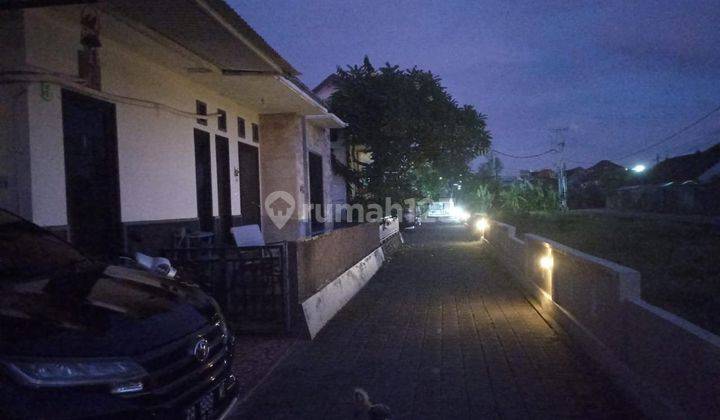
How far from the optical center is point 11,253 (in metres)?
4.30

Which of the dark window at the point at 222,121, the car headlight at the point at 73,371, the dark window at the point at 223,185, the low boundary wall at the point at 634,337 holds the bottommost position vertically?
the low boundary wall at the point at 634,337

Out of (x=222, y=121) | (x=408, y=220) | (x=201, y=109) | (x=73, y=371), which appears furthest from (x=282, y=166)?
(x=408, y=220)

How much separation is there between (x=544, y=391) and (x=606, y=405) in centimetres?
57

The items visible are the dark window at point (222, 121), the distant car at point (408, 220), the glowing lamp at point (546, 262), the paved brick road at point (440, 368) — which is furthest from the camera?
the distant car at point (408, 220)

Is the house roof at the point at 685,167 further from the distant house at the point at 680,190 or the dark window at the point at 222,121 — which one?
the dark window at the point at 222,121

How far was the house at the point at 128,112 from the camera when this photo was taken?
268 inches

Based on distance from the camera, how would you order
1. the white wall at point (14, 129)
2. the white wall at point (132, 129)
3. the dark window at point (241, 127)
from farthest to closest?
the dark window at point (241, 127) → the white wall at point (132, 129) → the white wall at point (14, 129)

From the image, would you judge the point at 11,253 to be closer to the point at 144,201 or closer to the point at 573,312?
the point at 144,201

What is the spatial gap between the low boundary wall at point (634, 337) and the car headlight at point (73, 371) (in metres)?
3.49

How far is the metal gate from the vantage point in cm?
785

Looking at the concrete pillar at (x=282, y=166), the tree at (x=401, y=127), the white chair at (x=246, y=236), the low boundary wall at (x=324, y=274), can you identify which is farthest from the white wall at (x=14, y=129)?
the tree at (x=401, y=127)

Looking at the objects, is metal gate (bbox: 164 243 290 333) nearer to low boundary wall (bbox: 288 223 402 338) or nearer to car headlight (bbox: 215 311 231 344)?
low boundary wall (bbox: 288 223 402 338)

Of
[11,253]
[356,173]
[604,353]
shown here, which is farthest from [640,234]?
[11,253]

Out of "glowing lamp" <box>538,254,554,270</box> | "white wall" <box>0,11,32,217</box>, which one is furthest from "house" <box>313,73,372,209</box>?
"white wall" <box>0,11,32,217</box>
